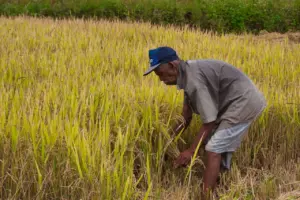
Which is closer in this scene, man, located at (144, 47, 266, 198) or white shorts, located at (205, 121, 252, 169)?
man, located at (144, 47, 266, 198)

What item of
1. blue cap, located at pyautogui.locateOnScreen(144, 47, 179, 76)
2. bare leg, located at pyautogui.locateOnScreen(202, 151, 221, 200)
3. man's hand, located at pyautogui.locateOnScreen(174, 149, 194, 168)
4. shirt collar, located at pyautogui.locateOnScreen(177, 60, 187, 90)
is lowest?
bare leg, located at pyautogui.locateOnScreen(202, 151, 221, 200)

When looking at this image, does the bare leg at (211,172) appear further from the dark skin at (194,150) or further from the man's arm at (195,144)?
the man's arm at (195,144)

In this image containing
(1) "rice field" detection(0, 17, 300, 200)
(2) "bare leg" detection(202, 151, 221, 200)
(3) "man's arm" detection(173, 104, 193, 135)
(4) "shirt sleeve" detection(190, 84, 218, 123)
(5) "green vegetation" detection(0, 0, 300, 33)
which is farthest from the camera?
(5) "green vegetation" detection(0, 0, 300, 33)

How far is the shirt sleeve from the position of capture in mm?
2895

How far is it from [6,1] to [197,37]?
21.4 ft

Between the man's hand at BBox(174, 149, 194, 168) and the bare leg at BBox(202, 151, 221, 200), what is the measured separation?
→ 0.15m

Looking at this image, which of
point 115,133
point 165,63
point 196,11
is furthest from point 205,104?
point 196,11

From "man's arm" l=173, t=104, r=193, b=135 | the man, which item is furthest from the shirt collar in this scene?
"man's arm" l=173, t=104, r=193, b=135

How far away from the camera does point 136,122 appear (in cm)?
327

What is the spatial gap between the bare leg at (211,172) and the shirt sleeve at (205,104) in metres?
0.28

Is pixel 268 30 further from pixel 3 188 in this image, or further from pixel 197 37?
pixel 3 188

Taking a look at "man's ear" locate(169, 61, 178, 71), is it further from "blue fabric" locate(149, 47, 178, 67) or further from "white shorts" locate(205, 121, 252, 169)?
"white shorts" locate(205, 121, 252, 169)

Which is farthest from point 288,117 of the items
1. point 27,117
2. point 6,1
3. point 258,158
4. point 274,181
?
point 6,1

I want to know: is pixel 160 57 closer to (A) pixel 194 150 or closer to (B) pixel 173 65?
(B) pixel 173 65
